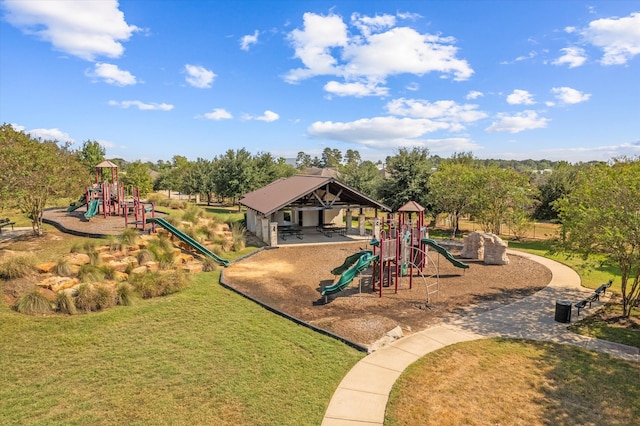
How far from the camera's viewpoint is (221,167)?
44344mm

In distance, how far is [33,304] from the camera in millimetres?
11906

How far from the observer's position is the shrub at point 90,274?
1407cm

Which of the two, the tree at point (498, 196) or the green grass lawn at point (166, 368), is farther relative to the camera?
the tree at point (498, 196)

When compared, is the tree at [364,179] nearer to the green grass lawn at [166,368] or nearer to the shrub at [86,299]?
the green grass lawn at [166,368]

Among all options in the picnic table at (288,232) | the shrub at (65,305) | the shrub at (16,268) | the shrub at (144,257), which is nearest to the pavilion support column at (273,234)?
the picnic table at (288,232)

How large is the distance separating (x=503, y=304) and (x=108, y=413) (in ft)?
43.1

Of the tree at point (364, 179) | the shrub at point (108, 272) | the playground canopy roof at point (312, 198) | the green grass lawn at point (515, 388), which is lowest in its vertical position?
the green grass lawn at point (515, 388)

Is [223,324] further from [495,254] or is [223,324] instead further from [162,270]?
[495,254]

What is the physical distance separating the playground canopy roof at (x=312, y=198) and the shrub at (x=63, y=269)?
1102 centimetres

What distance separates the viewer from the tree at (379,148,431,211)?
108ft

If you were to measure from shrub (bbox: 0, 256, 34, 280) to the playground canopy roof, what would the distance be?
12.1 metres

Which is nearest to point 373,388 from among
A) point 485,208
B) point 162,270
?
point 162,270

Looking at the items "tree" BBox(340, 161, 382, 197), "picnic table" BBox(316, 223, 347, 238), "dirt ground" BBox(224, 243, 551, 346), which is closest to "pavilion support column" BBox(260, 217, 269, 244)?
"dirt ground" BBox(224, 243, 551, 346)

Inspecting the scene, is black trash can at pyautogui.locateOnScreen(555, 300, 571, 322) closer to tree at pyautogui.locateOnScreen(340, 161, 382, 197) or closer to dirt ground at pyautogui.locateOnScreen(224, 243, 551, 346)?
dirt ground at pyautogui.locateOnScreen(224, 243, 551, 346)
